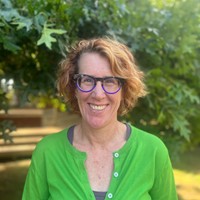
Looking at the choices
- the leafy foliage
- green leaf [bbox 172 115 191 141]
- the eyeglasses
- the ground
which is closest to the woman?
the eyeglasses

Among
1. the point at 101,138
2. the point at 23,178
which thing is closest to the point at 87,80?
the point at 101,138

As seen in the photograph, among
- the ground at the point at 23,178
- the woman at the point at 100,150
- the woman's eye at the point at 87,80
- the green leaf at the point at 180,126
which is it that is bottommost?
the ground at the point at 23,178

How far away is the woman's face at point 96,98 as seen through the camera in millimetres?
1907

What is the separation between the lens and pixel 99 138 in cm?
209

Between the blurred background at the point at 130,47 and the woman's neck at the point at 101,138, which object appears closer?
the woman's neck at the point at 101,138

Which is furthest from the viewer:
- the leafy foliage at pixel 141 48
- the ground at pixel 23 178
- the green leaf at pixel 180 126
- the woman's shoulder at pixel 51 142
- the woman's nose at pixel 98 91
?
the ground at pixel 23 178

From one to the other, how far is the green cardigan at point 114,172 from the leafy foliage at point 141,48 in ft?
3.39

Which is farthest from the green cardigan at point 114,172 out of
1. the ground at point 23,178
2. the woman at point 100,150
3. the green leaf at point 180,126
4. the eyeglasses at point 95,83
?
the ground at point 23,178

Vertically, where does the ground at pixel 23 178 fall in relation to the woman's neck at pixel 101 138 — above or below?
below

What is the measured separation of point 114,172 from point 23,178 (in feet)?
12.5

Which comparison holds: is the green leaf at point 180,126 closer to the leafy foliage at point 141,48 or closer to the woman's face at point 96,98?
the leafy foliage at point 141,48

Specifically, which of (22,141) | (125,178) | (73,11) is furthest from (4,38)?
(22,141)

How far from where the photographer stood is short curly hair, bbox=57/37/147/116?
1946 millimetres

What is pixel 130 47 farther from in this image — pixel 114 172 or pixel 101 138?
pixel 114 172
